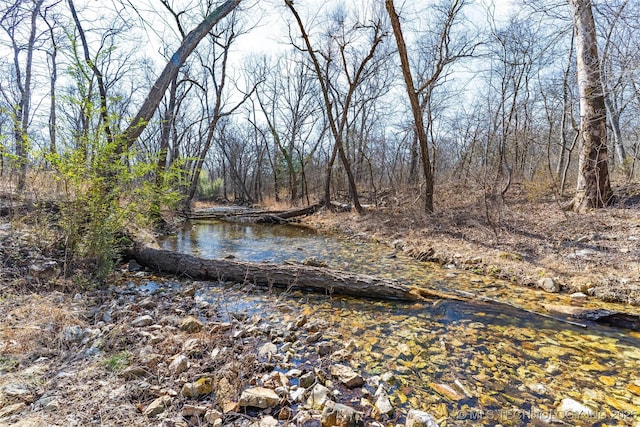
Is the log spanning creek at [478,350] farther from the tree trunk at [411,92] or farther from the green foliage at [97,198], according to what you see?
the tree trunk at [411,92]

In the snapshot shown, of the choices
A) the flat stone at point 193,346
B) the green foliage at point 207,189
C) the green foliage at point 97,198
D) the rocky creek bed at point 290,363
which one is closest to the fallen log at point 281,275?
the rocky creek bed at point 290,363

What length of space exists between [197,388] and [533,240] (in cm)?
664

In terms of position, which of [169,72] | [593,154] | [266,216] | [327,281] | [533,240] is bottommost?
[327,281]

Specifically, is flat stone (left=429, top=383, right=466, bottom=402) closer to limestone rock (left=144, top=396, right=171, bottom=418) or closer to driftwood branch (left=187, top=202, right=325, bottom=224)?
limestone rock (left=144, top=396, right=171, bottom=418)

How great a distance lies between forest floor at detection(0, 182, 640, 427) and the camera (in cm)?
191

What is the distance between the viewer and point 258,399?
6.72 feet

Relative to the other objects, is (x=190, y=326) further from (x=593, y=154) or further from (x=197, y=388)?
(x=593, y=154)

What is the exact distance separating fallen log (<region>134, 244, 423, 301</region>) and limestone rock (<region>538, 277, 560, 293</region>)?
1.94 m

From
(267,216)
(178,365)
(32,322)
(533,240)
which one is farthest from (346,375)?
(267,216)

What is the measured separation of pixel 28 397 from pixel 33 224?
3.83 metres

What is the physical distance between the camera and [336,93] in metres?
16.0

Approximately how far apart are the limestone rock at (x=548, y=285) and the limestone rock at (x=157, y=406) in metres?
4.99

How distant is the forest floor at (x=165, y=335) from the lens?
75.2 inches

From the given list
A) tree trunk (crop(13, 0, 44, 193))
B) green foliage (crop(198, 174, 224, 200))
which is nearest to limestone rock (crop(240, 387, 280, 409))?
tree trunk (crop(13, 0, 44, 193))
